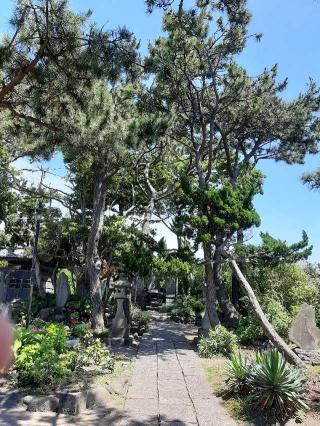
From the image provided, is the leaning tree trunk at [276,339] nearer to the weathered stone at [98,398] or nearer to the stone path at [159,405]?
the stone path at [159,405]

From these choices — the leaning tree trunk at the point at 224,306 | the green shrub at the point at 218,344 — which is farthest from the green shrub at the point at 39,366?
the leaning tree trunk at the point at 224,306

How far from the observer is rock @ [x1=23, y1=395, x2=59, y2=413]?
6.22 m

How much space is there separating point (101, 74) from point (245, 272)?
1153cm

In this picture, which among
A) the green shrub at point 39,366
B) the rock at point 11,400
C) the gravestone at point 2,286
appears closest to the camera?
the rock at point 11,400

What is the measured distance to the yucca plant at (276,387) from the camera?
6031 mm

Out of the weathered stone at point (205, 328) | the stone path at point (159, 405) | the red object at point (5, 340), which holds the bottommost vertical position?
the stone path at point (159, 405)

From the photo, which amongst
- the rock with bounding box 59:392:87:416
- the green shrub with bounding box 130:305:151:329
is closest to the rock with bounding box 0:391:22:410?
the rock with bounding box 59:392:87:416

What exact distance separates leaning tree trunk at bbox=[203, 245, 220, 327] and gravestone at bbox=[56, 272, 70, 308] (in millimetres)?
7016

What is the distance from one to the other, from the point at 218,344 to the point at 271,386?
5025 millimetres

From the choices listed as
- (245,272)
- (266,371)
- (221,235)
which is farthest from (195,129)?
(266,371)

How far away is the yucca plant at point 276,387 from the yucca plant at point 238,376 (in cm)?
20

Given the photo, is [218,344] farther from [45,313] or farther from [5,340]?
[5,340]

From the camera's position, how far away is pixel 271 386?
20.2ft

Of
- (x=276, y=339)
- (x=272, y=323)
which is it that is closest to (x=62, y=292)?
(x=272, y=323)
